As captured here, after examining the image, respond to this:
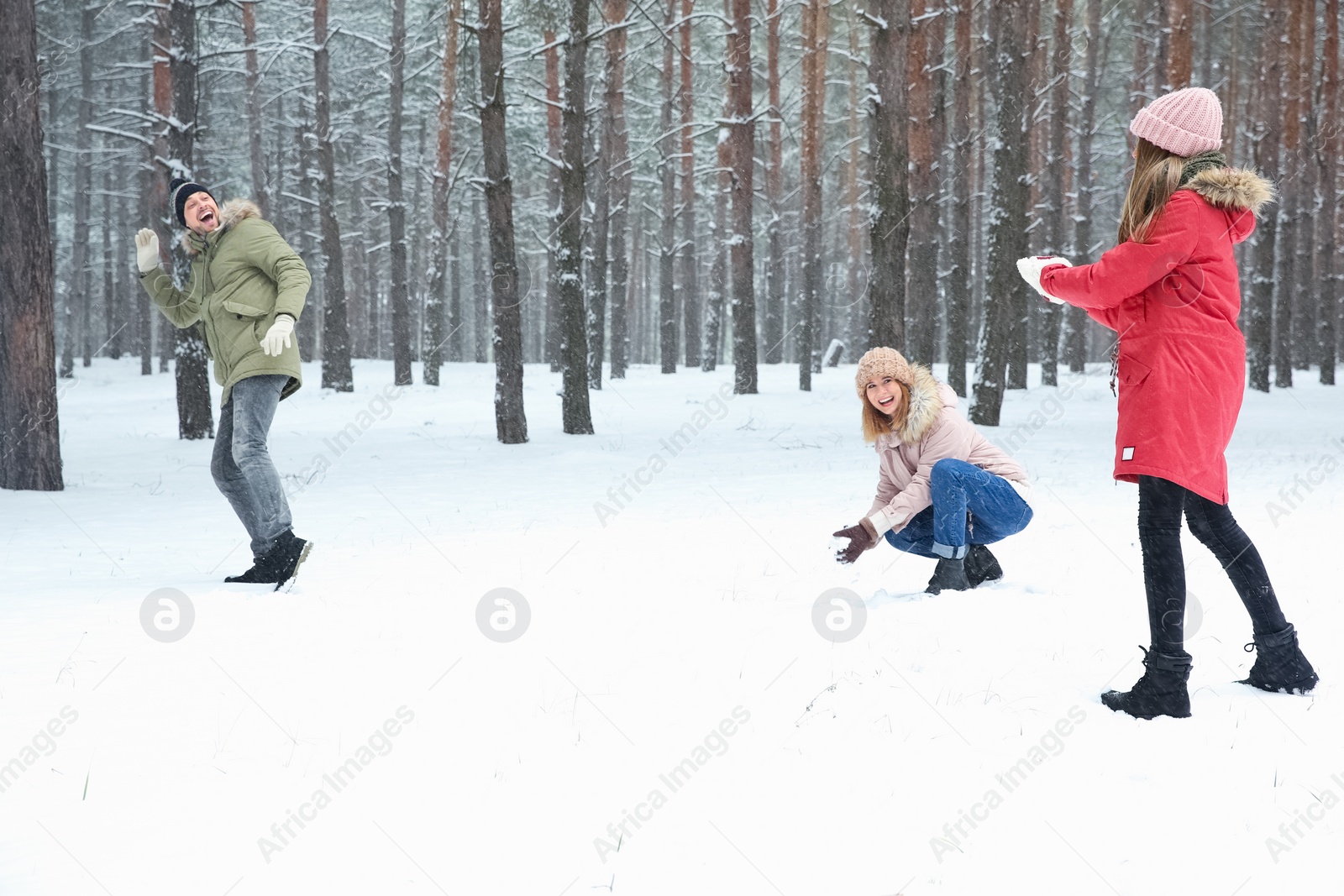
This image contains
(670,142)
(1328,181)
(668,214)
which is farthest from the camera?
(668,214)

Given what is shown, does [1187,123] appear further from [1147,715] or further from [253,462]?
[253,462]

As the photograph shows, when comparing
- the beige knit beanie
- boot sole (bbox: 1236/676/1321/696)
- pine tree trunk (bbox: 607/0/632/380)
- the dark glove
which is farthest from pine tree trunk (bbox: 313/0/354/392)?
boot sole (bbox: 1236/676/1321/696)

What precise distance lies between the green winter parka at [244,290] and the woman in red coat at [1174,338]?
11.3 ft

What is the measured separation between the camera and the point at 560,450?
11984 mm

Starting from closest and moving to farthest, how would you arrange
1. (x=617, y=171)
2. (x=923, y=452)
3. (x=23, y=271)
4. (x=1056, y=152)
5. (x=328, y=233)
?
(x=923, y=452) → (x=23, y=271) → (x=328, y=233) → (x=1056, y=152) → (x=617, y=171)

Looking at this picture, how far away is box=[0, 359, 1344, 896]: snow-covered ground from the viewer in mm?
2281

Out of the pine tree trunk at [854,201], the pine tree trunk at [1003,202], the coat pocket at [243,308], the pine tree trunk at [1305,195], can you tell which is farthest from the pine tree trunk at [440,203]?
the pine tree trunk at [1305,195]

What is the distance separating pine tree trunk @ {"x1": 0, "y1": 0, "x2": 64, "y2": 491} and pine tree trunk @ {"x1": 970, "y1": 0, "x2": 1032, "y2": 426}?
11.0m

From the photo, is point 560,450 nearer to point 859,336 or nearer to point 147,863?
point 147,863

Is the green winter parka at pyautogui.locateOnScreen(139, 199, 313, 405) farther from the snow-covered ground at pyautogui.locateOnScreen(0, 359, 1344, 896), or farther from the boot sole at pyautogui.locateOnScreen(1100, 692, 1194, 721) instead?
the boot sole at pyautogui.locateOnScreen(1100, 692, 1194, 721)

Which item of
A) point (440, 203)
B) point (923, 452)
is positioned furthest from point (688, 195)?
point (923, 452)

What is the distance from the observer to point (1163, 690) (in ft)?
9.95

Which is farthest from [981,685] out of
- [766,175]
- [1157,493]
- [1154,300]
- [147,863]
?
[766,175]

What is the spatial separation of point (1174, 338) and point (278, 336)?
3.68 m
